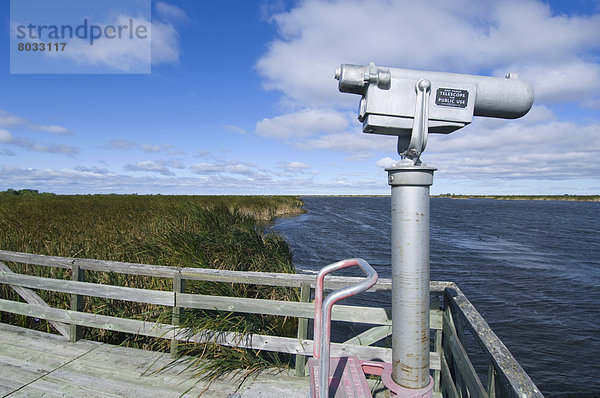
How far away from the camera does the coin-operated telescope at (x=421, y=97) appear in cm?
166

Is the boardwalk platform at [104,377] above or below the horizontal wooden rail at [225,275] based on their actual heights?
below

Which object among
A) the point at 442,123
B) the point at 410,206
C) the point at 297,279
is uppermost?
the point at 442,123

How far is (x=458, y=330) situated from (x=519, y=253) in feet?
61.1

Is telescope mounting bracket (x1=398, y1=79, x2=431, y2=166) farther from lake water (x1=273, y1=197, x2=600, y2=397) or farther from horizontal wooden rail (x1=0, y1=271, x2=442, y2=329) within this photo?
lake water (x1=273, y1=197, x2=600, y2=397)

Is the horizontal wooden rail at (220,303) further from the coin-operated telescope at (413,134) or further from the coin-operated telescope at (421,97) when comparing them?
the coin-operated telescope at (421,97)

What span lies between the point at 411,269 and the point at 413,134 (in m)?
0.64

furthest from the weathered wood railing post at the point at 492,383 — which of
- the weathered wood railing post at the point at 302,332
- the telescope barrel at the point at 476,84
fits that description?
the weathered wood railing post at the point at 302,332

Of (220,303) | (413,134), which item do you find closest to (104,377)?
(220,303)

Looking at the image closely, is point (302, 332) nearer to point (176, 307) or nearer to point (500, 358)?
point (176, 307)

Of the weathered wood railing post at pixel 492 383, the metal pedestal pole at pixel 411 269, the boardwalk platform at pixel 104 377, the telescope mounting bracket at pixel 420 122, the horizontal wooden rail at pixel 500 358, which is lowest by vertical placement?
the boardwalk platform at pixel 104 377

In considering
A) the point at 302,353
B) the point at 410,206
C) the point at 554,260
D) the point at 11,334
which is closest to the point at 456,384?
the point at 302,353

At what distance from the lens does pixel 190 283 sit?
179 inches

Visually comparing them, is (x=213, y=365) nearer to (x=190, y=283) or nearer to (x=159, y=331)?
(x=159, y=331)

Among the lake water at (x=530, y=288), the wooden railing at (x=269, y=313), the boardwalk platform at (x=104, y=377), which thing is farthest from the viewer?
the lake water at (x=530, y=288)
